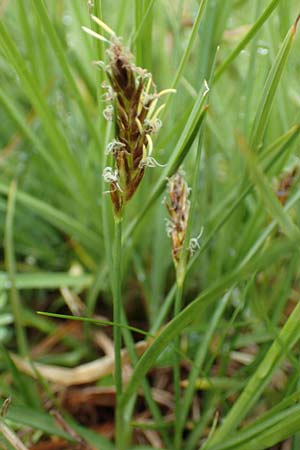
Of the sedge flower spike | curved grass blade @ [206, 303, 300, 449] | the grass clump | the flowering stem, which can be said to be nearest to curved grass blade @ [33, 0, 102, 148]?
the grass clump

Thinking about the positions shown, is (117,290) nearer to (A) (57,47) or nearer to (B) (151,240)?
(A) (57,47)

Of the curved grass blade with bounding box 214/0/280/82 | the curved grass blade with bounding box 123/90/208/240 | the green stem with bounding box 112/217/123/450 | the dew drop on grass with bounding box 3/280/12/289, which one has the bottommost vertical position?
the dew drop on grass with bounding box 3/280/12/289

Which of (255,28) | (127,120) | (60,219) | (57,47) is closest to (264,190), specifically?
(127,120)

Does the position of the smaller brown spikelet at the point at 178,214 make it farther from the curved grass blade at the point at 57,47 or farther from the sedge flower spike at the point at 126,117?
the curved grass blade at the point at 57,47

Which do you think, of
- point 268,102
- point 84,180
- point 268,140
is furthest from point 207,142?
point 268,102

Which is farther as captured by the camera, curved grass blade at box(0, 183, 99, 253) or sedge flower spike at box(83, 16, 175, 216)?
curved grass blade at box(0, 183, 99, 253)

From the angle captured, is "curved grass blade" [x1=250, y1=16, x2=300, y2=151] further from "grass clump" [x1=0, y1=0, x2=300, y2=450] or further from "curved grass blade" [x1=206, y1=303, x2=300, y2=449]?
"curved grass blade" [x1=206, y1=303, x2=300, y2=449]

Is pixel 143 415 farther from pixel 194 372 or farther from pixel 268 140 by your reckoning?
pixel 268 140

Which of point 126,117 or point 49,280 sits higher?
point 126,117
